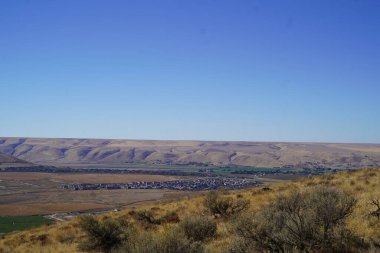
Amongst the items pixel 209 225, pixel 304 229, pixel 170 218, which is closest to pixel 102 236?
pixel 209 225

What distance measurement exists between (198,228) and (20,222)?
44.5 meters

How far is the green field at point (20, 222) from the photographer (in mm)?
44281

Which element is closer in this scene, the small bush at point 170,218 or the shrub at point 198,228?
the shrub at point 198,228

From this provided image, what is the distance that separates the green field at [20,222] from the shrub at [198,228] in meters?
36.5

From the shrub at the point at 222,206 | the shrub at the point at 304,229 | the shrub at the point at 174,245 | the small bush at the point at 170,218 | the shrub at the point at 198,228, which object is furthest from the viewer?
the small bush at the point at 170,218

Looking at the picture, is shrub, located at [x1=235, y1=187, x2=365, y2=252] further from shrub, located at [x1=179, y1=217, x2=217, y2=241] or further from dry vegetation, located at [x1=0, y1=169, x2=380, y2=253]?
shrub, located at [x1=179, y1=217, x2=217, y2=241]

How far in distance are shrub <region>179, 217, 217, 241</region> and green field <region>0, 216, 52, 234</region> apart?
120 ft

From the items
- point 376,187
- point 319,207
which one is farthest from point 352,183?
point 319,207

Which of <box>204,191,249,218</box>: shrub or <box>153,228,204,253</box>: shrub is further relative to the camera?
<box>204,191,249,218</box>: shrub

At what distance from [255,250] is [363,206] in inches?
238

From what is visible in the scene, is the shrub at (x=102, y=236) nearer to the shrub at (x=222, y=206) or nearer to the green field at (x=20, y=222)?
the shrub at (x=222, y=206)

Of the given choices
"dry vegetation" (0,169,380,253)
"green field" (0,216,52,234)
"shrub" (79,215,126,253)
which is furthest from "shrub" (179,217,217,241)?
"green field" (0,216,52,234)

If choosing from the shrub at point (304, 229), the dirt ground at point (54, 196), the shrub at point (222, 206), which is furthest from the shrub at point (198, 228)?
the dirt ground at point (54, 196)

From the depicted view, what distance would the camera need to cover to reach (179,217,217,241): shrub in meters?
11.9
